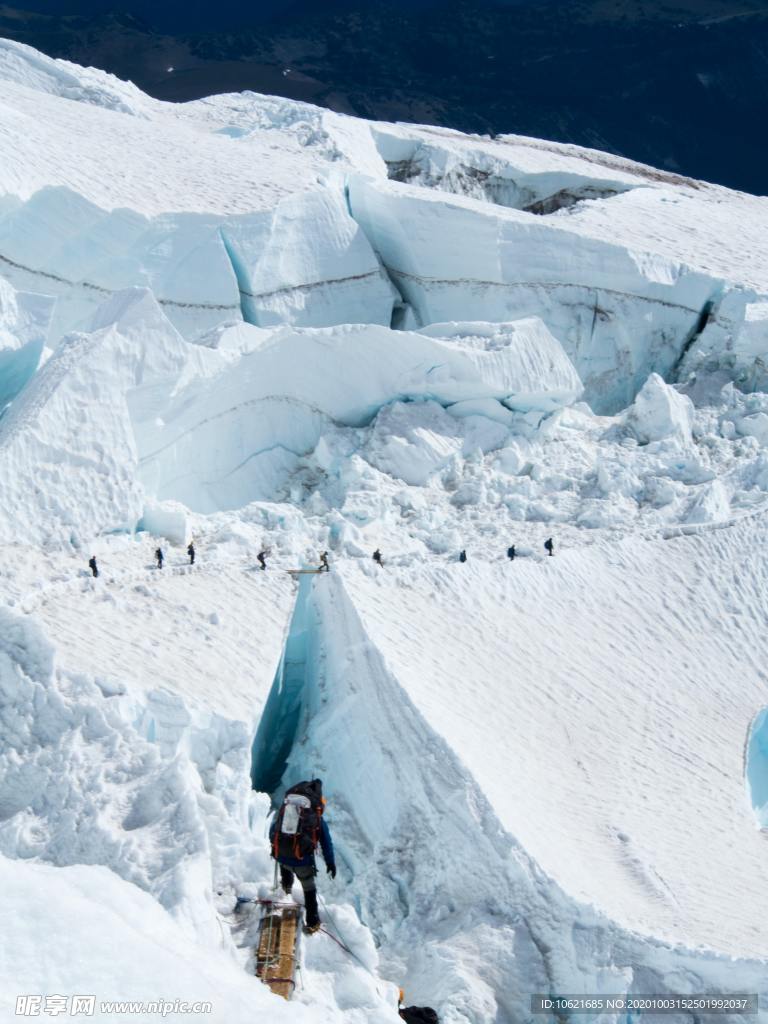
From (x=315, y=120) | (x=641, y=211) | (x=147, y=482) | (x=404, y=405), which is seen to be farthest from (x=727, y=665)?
(x=315, y=120)

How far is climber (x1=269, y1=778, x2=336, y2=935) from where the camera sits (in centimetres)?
786

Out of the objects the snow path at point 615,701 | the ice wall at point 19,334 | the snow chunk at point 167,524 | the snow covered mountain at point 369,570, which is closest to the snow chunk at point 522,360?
the snow covered mountain at point 369,570

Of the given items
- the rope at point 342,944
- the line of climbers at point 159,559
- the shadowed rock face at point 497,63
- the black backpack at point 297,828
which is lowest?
the shadowed rock face at point 497,63

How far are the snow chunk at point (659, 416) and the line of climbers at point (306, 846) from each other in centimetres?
960

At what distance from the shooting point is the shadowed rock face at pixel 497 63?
146 ft

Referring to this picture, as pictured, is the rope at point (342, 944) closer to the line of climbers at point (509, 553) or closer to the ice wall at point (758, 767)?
the ice wall at point (758, 767)

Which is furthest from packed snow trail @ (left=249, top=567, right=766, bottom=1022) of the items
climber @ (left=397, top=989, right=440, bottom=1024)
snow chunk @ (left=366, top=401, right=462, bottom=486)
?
snow chunk @ (left=366, top=401, right=462, bottom=486)

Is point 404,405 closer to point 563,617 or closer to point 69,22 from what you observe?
point 563,617

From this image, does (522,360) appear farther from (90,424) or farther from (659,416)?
(90,424)

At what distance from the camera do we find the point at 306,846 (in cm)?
785

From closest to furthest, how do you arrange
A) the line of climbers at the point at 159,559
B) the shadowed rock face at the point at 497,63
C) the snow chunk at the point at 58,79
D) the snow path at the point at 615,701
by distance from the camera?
the snow path at the point at 615,701, the line of climbers at the point at 159,559, the snow chunk at the point at 58,79, the shadowed rock face at the point at 497,63

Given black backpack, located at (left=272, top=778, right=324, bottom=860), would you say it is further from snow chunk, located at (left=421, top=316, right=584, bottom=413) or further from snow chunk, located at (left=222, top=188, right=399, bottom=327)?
snow chunk, located at (left=222, top=188, right=399, bottom=327)

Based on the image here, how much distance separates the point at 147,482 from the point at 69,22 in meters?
40.2

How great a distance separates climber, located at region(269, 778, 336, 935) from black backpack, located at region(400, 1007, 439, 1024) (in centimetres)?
85
